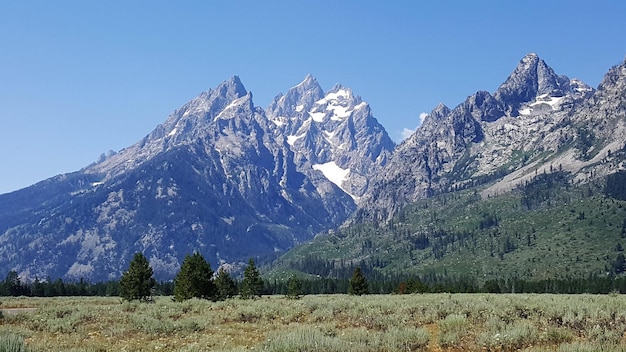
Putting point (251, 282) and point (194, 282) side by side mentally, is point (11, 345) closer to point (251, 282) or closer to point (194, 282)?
point (194, 282)

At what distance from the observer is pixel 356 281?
322ft

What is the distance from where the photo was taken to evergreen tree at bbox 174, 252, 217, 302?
5759cm

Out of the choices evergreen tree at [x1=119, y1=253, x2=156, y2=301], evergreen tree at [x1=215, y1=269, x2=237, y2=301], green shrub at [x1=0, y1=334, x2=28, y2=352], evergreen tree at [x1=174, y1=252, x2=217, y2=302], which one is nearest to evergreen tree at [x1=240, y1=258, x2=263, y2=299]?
evergreen tree at [x1=215, y1=269, x2=237, y2=301]

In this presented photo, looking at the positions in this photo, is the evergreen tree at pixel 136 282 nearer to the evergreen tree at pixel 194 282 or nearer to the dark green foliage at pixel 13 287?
the evergreen tree at pixel 194 282

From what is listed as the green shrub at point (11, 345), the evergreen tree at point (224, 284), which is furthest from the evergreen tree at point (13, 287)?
the green shrub at point (11, 345)

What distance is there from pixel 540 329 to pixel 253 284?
76.6 meters

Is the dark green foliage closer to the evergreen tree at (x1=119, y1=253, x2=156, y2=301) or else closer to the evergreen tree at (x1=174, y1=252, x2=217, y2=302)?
the evergreen tree at (x1=119, y1=253, x2=156, y2=301)

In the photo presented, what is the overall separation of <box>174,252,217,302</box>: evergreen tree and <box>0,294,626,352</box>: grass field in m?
26.0

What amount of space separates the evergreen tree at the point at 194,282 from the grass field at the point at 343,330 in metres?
26.0

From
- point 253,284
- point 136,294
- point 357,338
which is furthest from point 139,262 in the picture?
point 357,338

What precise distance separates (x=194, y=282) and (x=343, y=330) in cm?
4122

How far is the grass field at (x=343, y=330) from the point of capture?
55.1 ft

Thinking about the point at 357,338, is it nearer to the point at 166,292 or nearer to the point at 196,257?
the point at 196,257

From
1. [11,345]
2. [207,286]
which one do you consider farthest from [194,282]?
[11,345]
